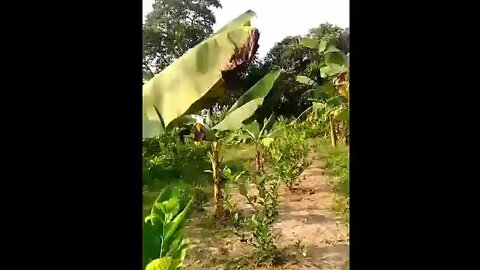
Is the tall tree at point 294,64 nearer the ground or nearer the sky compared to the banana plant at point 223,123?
nearer the sky

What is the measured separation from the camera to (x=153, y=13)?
985mm

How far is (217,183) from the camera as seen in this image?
3.56 feet

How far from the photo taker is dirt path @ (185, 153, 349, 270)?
3.45 feet

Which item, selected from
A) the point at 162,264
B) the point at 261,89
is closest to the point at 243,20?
the point at 261,89

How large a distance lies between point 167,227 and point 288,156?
0.29 meters

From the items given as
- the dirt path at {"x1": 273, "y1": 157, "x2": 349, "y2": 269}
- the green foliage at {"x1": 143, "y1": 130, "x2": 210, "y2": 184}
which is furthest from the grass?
the dirt path at {"x1": 273, "y1": 157, "x2": 349, "y2": 269}

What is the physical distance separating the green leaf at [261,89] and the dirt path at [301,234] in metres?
0.20

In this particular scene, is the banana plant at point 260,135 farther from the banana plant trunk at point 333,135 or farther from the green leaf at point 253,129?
the banana plant trunk at point 333,135

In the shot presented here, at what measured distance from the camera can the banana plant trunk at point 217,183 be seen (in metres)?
1.08

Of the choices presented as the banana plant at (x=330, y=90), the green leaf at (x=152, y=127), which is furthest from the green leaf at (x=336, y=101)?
the green leaf at (x=152, y=127)

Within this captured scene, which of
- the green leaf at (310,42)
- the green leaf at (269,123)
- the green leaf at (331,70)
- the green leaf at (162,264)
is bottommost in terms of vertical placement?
the green leaf at (162,264)
